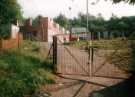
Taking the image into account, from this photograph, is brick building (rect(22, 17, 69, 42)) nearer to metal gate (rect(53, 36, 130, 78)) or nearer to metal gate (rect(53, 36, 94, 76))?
metal gate (rect(53, 36, 94, 76))

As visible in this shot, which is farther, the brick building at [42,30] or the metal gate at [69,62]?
the brick building at [42,30]

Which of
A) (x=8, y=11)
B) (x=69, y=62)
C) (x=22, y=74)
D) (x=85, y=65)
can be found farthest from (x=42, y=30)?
(x=22, y=74)

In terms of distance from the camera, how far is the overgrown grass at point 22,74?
1495 cm

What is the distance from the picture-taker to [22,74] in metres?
16.4

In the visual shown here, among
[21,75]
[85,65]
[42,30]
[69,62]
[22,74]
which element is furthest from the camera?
[42,30]

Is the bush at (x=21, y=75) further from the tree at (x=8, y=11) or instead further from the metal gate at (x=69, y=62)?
the tree at (x=8, y=11)

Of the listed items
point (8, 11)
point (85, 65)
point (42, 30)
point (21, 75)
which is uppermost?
point (8, 11)

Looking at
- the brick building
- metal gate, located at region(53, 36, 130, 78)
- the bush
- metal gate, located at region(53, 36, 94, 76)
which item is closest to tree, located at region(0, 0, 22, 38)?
the brick building

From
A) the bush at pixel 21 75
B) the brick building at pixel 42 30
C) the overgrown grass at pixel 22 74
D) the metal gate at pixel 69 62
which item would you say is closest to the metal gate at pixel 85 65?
the metal gate at pixel 69 62

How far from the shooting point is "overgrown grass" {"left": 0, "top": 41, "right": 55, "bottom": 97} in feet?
49.1

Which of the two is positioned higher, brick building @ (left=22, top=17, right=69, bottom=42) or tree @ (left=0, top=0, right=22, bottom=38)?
tree @ (left=0, top=0, right=22, bottom=38)

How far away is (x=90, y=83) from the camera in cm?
1638

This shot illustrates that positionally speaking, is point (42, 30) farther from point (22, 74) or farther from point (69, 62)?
point (22, 74)

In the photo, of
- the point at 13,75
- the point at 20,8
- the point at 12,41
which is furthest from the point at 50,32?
the point at 13,75
